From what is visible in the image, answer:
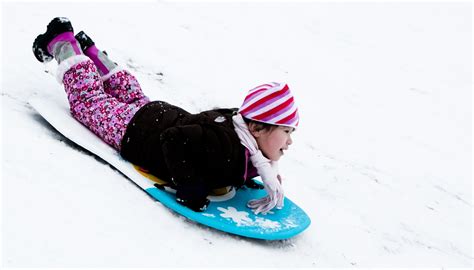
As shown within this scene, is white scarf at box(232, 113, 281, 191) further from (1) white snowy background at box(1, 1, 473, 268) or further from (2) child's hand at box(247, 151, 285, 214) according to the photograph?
(1) white snowy background at box(1, 1, 473, 268)

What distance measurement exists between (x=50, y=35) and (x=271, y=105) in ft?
4.82

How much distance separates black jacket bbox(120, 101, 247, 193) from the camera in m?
2.51

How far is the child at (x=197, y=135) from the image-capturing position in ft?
8.23

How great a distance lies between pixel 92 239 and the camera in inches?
76.5

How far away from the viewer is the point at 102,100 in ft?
10.1

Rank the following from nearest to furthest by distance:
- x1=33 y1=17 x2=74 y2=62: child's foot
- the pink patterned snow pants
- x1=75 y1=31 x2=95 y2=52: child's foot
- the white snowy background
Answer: the white snowy background
the pink patterned snow pants
x1=33 y1=17 x2=74 y2=62: child's foot
x1=75 y1=31 x2=95 y2=52: child's foot

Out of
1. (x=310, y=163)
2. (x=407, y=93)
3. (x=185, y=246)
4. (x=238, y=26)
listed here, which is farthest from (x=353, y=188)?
(x=238, y=26)

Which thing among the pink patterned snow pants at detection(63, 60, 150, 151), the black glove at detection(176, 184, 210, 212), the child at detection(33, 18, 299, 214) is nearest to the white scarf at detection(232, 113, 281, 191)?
the child at detection(33, 18, 299, 214)

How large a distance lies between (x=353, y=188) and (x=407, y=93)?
8.02 ft

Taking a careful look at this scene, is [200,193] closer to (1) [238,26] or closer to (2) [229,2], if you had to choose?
(1) [238,26]

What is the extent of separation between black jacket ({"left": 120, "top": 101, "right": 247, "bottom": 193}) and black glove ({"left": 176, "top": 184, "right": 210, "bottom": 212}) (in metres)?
0.02

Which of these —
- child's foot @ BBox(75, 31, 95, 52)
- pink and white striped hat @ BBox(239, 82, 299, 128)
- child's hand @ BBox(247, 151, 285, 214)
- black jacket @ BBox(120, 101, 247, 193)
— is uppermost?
child's foot @ BBox(75, 31, 95, 52)

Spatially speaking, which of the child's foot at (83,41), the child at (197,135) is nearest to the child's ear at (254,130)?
the child at (197,135)

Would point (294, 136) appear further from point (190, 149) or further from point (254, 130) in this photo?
point (190, 149)
